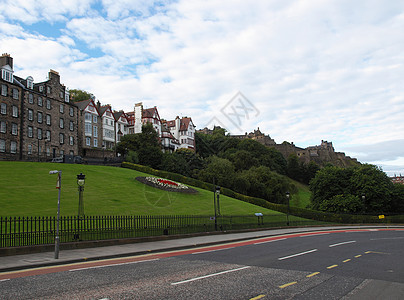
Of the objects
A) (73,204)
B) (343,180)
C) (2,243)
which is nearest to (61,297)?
(2,243)

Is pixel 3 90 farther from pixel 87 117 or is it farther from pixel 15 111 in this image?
pixel 87 117

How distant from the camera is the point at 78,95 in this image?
296 feet

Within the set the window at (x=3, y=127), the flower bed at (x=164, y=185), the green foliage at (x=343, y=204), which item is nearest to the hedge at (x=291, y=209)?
the green foliage at (x=343, y=204)

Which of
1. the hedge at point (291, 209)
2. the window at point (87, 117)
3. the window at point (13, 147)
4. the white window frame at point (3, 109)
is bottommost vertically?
the hedge at point (291, 209)

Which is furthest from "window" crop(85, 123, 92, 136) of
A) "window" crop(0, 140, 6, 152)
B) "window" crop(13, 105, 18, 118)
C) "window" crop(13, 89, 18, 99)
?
"window" crop(0, 140, 6, 152)

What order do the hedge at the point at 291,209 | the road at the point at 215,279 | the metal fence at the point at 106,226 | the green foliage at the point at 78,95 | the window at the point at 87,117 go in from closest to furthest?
the road at the point at 215,279 → the metal fence at the point at 106,226 → the hedge at the point at 291,209 → the window at the point at 87,117 → the green foliage at the point at 78,95

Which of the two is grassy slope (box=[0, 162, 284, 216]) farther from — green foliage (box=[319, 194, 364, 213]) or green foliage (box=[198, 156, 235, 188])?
green foliage (box=[319, 194, 364, 213])

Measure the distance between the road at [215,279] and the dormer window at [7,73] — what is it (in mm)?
50711

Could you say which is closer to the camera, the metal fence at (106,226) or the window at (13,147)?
the metal fence at (106,226)

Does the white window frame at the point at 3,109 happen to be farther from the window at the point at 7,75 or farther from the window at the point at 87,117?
the window at the point at 87,117

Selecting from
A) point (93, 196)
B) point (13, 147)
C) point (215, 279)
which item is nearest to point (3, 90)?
point (13, 147)

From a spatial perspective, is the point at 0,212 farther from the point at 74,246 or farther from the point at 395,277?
the point at 395,277

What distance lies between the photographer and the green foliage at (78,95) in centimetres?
8900

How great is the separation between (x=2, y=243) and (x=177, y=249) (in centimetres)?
815
